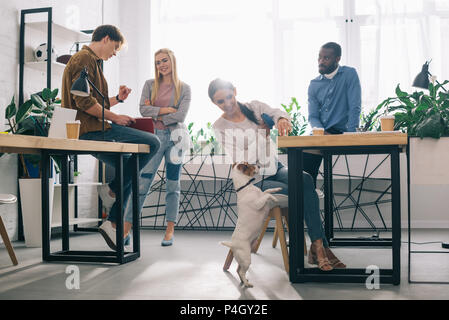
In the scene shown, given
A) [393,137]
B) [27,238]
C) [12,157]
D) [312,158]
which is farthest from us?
[12,157]

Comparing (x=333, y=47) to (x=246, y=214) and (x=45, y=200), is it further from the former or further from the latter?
(x=45, y=200)

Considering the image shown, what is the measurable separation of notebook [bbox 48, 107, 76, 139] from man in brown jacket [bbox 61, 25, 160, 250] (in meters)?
0.14

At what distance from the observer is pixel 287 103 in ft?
16.9

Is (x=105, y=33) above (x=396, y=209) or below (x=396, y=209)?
above

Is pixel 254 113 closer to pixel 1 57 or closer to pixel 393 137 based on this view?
pixel 393 137

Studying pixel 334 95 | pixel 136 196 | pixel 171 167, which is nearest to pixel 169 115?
pixel 171 167

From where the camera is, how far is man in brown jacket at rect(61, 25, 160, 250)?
276cm

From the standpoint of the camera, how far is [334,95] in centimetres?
329

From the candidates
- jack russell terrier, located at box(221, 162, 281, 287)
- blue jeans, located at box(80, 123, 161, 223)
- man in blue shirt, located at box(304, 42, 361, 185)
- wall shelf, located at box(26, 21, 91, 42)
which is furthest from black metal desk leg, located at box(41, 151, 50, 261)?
man in blue shirt, located at box(304, 42, 361, 185)

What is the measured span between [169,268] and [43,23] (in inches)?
93.7

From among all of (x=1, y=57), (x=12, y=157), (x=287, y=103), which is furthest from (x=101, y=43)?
(x=287, y=103)

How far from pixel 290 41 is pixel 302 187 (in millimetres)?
3253

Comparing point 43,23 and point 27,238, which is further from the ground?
point 43,23

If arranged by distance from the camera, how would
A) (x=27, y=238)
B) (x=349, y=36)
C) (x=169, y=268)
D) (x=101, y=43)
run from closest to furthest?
1. (x=169, y=268)
2. (x=101, y=43)
3. (x=27, y=238)
4. (x=349, y=36)
